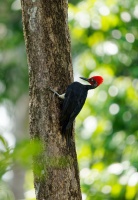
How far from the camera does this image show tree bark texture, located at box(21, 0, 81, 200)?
2830 millimetres

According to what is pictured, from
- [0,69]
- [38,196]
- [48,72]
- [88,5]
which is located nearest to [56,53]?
[48,72]

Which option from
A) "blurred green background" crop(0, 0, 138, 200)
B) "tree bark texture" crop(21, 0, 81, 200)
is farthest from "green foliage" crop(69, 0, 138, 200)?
"tree bark texture" crop(21, 0, 81, 200)

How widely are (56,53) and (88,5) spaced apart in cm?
204

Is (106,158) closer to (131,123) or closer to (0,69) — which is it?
(131,123)

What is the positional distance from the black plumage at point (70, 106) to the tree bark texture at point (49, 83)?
4 centimetres

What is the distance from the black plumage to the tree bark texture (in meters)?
0.04

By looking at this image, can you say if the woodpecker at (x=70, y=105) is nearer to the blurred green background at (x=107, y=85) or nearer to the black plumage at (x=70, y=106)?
the black plumage at (x=70, y=106)

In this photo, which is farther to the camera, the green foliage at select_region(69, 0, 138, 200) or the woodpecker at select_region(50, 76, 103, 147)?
the green foliage at select_region(69, 0, 138, 200)

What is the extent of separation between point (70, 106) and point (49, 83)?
16 centimetres

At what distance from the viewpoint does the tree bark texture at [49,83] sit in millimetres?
2830

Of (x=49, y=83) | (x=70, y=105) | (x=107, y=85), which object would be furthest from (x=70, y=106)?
(x=107, y=85)

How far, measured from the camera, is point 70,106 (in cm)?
288

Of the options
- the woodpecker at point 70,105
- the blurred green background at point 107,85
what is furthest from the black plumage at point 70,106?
the blurred green background at point 107,85

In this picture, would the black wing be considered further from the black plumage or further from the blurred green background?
the blurred green background
